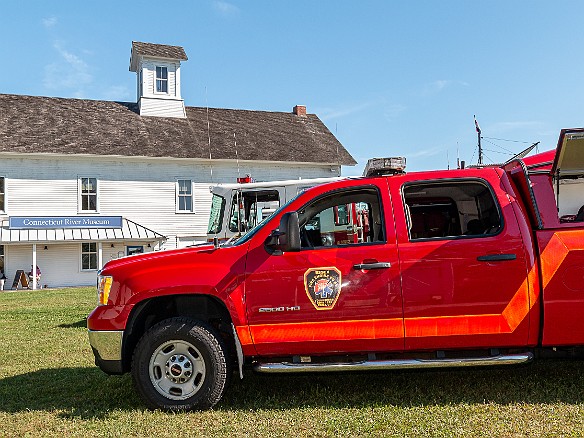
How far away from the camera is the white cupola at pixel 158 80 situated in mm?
28312

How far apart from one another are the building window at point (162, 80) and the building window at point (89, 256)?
28.7 ft

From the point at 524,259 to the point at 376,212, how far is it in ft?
4.35

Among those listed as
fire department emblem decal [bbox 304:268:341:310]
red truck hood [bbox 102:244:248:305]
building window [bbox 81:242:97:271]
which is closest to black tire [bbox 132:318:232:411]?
red truck hood [bbox 102:244:248:305]

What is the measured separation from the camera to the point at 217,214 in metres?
10.1

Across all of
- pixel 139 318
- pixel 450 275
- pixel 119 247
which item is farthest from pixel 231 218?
pixel 119 247

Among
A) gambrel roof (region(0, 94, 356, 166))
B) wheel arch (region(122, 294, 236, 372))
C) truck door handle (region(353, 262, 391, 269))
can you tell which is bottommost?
wheel arch (region(122, 294, 236, 372))

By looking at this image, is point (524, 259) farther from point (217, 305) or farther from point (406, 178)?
point (217, 305)

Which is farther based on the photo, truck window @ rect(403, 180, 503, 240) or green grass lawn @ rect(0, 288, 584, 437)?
truck window @ rect(403, 180, 503, 240)

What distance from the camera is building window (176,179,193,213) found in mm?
26516

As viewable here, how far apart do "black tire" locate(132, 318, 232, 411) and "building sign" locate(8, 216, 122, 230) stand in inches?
856

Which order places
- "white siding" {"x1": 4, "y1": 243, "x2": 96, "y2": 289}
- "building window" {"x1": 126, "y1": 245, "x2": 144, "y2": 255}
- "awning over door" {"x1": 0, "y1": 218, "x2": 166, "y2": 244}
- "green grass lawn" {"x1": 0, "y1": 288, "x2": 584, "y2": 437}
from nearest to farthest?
"green grass lawn" {"x1": 0, "y1": 288, "x2": 584, "y2": 437} < "awning over door" {"x1": 0, "y1": 218, "x2": 166, "y2": 244} < "white siding" {"x1": 4, "y1": 243, "x2": 96, "y2": 289} < "building window" {"x1": 126, "y1": 245, "x2": 144, "y2": 255}

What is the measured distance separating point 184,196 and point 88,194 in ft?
14.1

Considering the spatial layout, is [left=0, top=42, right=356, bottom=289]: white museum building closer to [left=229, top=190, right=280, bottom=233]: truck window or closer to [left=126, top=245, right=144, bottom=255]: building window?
[left=126, top=245, right=144, bottom=255]: building window

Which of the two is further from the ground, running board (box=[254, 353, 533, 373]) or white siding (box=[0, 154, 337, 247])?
white siding (box=[0, 154, 337, 247])
